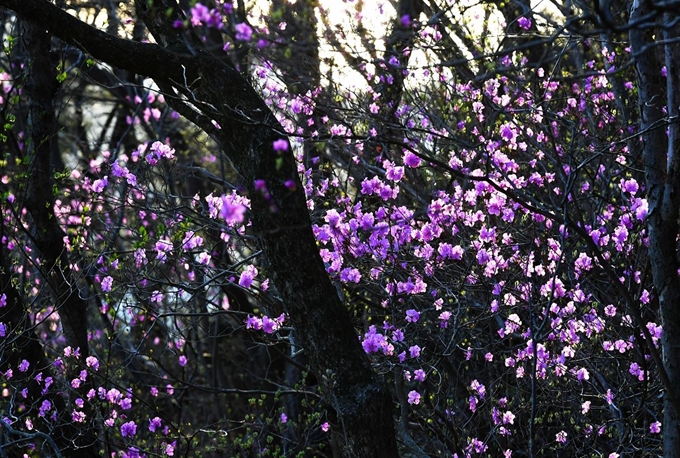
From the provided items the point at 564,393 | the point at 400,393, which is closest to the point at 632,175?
the point at 564,393

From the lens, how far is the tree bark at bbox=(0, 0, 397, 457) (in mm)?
4555

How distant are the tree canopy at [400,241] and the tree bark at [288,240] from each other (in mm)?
12

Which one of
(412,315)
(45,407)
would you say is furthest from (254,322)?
(45,407)

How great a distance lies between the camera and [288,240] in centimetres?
459

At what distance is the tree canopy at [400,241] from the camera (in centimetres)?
463

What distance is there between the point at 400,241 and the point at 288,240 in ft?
6.44

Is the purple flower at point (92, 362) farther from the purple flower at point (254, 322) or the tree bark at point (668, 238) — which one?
the tree bark at point (668, 238)

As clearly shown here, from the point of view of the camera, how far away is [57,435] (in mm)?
6770

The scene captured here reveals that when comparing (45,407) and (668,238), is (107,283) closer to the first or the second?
(45,407)

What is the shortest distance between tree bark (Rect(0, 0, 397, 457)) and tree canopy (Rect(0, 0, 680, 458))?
1cm

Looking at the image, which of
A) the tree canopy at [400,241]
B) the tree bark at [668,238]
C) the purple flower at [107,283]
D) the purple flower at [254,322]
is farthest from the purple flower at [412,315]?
the purple flower at [107,283]

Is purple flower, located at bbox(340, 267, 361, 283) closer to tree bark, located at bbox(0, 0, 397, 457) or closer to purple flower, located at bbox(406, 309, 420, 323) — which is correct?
purple flower, located at bbox(406, 309, 420, 323)

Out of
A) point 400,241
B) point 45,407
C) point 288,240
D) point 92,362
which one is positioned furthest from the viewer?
point 92,362

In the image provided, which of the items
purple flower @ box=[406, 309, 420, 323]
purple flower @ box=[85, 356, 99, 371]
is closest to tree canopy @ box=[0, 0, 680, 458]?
purple flower @ box=[85, 356, 99, 371]
